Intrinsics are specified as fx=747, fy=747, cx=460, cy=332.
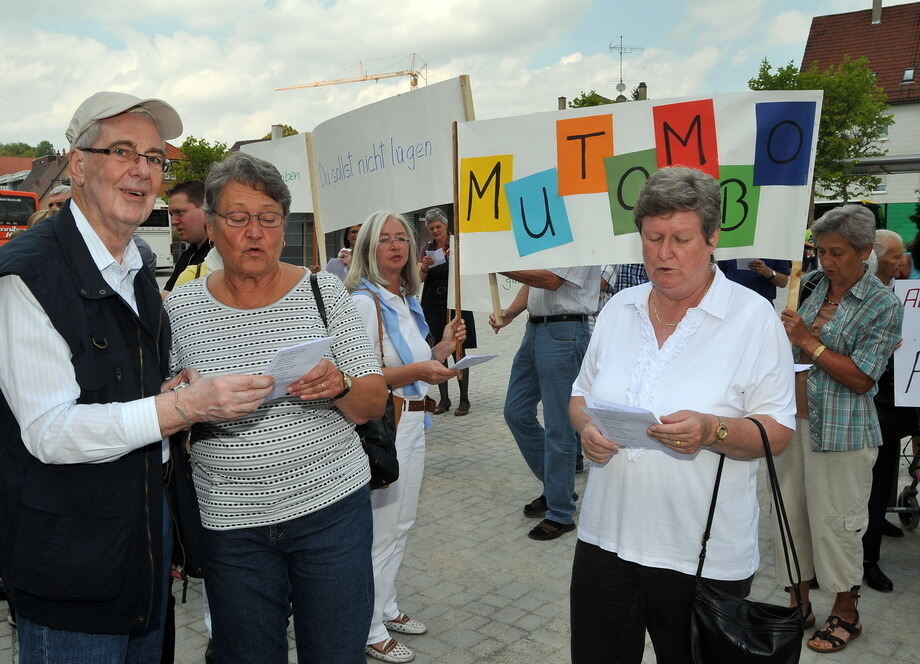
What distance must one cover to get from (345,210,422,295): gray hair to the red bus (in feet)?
92.9

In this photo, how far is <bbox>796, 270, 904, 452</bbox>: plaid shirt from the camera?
3547 mm

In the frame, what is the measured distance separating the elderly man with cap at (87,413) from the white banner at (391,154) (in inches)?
102

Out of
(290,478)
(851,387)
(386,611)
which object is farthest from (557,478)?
(290,478)

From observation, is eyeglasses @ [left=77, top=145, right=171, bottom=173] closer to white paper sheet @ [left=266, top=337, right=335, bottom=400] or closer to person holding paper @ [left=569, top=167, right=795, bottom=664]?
white paper sheet @ [left=266, top=337, right=335, bottom=400]

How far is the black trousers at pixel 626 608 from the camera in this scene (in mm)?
2340

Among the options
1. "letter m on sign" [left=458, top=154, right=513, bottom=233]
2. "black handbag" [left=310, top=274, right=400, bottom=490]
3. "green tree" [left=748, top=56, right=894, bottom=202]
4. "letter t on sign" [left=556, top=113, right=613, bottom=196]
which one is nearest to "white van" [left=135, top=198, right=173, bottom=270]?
"green tree" [left=748, top=56, right=894, bottom=202]

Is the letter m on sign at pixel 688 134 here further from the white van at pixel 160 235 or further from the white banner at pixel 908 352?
the white van at pixel 160 235

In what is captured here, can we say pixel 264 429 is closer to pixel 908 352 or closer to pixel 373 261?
pixel 373 261

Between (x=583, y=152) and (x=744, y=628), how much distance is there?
2.75 metres

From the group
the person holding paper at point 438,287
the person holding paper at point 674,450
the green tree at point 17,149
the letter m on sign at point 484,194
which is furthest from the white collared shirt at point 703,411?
the green tree at point 17,149

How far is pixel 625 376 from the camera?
2.45 meters

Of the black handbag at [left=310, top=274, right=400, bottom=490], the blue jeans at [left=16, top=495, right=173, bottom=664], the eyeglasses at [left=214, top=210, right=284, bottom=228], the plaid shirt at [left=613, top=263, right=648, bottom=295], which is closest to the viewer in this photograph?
the blue jeans at [left=16, top=495, right=173, bottom=664]

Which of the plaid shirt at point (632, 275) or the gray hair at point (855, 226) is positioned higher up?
the gray hair at point (855, 226)

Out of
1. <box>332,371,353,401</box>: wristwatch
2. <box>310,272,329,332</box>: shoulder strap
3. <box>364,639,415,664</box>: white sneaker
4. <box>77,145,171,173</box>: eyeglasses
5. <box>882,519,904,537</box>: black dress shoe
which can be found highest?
<box>77,145,171,173</box>: eyeglasses
